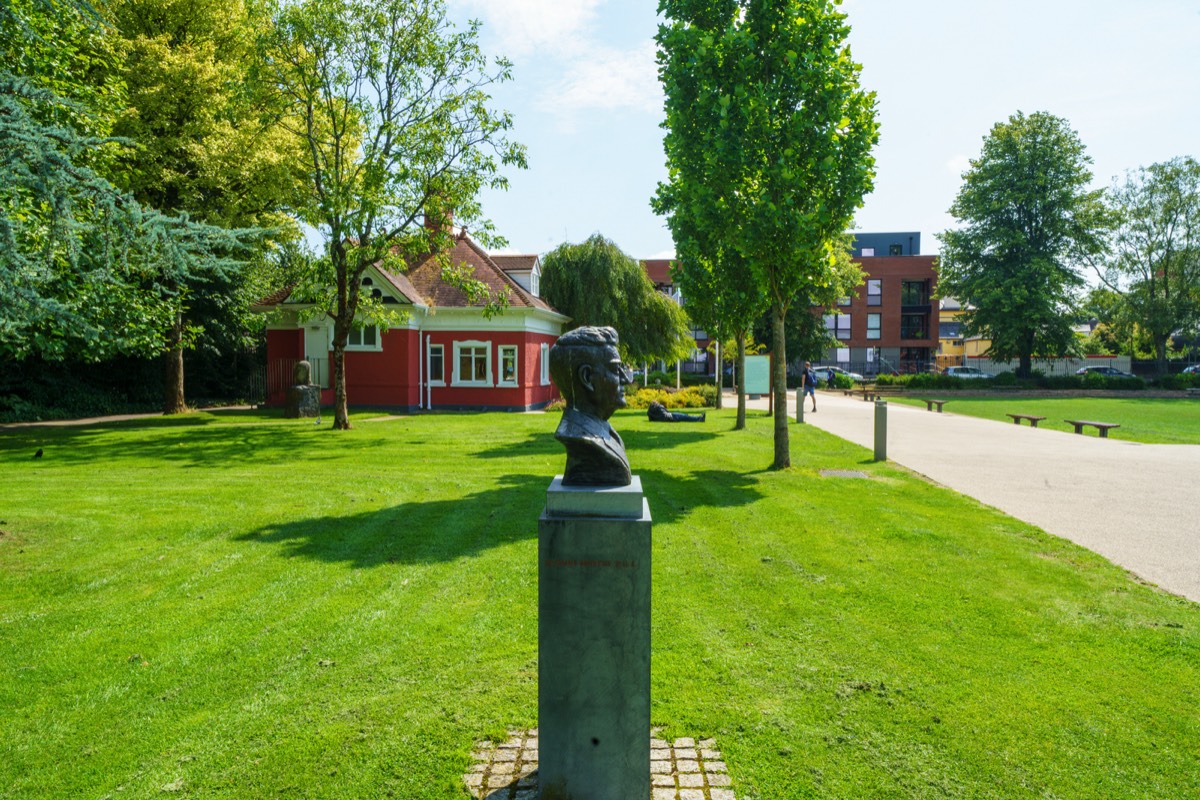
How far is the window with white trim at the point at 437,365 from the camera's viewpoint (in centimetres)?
2858

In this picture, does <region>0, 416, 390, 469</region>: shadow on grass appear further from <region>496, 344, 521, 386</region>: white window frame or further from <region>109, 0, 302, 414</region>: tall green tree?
<region>496, 344, 521, 386</region>: white window frame

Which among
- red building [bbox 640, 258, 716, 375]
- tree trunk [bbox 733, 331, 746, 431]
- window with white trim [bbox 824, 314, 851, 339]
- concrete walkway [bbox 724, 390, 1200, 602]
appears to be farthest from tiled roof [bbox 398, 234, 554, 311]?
window with white trim [bbox 824, 314, 851, 339]

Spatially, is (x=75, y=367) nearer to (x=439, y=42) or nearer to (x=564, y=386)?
(x=439, y=42)

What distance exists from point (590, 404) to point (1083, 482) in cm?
1212

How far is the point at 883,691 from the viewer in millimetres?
4801

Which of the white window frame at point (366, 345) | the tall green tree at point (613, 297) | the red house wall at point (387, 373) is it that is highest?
the tall green tree at point (613, 297)

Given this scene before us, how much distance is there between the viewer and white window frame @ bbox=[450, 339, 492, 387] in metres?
28.3

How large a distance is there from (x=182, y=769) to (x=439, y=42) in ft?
67.1

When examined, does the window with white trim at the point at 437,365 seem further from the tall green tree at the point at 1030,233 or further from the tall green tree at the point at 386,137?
the tall green tree at the point at 1030,233

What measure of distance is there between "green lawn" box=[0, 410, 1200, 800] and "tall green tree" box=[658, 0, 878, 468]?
5170 millimetres

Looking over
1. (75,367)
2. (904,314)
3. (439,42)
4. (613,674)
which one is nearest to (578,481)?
(613,674)

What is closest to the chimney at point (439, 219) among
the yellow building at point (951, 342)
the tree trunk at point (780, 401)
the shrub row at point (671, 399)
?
the tree trunk at point (780, 401)

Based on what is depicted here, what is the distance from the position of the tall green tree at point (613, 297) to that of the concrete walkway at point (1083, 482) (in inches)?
449

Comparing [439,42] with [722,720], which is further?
[439,42]
